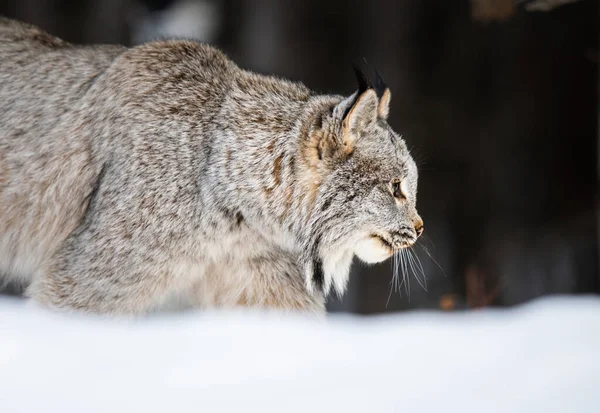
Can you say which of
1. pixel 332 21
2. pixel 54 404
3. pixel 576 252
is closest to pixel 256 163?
pixel 54 404

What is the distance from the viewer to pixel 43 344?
5.98 feet

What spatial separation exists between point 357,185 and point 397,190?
0.18m

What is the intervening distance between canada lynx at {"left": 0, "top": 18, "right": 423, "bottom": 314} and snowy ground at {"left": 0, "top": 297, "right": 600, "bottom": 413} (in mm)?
938

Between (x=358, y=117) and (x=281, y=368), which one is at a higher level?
(x=358, y=117)

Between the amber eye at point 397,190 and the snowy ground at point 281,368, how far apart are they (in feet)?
3.27

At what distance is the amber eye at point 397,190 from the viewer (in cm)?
320

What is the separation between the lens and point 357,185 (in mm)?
3146

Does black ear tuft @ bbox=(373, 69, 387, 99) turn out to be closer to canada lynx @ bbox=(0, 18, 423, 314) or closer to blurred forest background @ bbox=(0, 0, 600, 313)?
canada lynx @ bbox=(0, 18, 423, 314)

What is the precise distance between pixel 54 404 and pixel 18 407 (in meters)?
0.07

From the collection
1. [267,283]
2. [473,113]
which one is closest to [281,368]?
[267,283]

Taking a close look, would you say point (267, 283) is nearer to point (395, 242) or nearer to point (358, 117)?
point (395, 242)

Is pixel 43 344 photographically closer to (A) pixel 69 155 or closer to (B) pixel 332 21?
(A) pixel 69 155

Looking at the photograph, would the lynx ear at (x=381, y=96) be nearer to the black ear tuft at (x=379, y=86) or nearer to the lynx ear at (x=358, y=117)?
the black ear tuft at (x=379, y=86)

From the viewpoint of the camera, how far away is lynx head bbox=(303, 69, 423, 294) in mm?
3145
